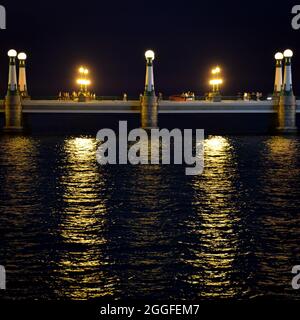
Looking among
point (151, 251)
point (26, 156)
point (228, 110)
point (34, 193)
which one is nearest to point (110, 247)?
point (151, 251)

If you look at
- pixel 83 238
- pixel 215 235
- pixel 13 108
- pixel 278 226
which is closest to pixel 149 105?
pixel 13 108

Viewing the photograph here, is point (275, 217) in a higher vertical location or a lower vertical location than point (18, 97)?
lower

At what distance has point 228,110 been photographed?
92.6m

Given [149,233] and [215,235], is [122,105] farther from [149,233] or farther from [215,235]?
[215,235]

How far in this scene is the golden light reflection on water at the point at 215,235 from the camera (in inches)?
845

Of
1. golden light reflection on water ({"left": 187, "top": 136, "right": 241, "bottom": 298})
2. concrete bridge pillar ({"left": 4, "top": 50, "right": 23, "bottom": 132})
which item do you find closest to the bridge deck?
concrete bridge pillar ({"left": 4, "top": 50, "right": 23, "bottom": 132})

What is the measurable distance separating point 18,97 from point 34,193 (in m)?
55.7

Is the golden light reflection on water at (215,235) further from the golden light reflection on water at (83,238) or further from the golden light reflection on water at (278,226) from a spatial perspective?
the golden light reflection on water at (83,238)

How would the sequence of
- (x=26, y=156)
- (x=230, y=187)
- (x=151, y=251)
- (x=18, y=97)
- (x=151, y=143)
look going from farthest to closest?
(x=18, y=97) → (x=151, y=143) → (x=26, y=156) → (x=230, y=187) → (x=151, y=251)

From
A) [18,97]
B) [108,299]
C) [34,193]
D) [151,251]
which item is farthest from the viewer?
[18,97]

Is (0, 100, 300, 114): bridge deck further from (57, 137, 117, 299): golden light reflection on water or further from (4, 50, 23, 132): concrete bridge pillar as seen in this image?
(57, 137, 117, 299): golden light reflection on water

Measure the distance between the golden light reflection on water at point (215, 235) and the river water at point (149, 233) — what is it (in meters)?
0.04

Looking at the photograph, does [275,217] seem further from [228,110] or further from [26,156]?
[228,110]

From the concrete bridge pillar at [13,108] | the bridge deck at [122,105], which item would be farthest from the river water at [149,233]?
the concrete bridge pillar at [13,108]
